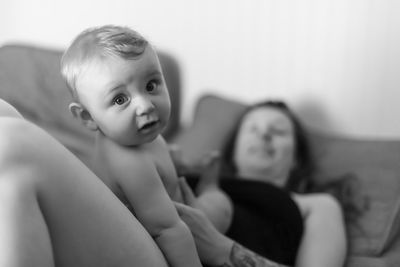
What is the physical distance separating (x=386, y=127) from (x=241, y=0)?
76 centimetres

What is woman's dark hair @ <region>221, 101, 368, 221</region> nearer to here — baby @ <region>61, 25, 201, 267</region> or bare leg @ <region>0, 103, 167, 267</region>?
baby @ <region>61, 25, 201, 267</region>

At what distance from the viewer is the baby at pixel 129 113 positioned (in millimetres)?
1024

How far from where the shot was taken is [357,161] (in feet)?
6.18

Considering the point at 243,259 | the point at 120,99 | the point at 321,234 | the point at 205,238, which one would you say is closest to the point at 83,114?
the point at 120,99

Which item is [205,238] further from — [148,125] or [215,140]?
[215,140]

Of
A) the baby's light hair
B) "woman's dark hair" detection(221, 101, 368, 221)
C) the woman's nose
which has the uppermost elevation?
the baby's light hair

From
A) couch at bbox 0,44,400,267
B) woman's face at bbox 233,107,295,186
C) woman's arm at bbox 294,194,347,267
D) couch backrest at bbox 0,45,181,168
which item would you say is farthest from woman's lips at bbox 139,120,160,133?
couch backrest at bbox 0,45,181,168

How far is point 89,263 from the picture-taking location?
905 mm

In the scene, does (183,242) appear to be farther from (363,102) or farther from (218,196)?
(363,102)

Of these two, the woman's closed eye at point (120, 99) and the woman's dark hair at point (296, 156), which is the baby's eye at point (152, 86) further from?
the woman's dark hair at point (296, 156)

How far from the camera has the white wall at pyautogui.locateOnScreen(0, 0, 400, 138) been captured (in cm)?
217

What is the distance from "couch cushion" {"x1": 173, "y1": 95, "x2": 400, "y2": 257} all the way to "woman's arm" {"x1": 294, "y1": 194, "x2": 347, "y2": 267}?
14cm

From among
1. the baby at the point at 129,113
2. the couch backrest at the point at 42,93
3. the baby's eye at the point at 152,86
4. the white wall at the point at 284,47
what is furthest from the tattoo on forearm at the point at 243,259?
the white wall at the point at 284,47

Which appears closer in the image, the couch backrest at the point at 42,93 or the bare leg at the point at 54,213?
the bare leg at the point at 54,213
